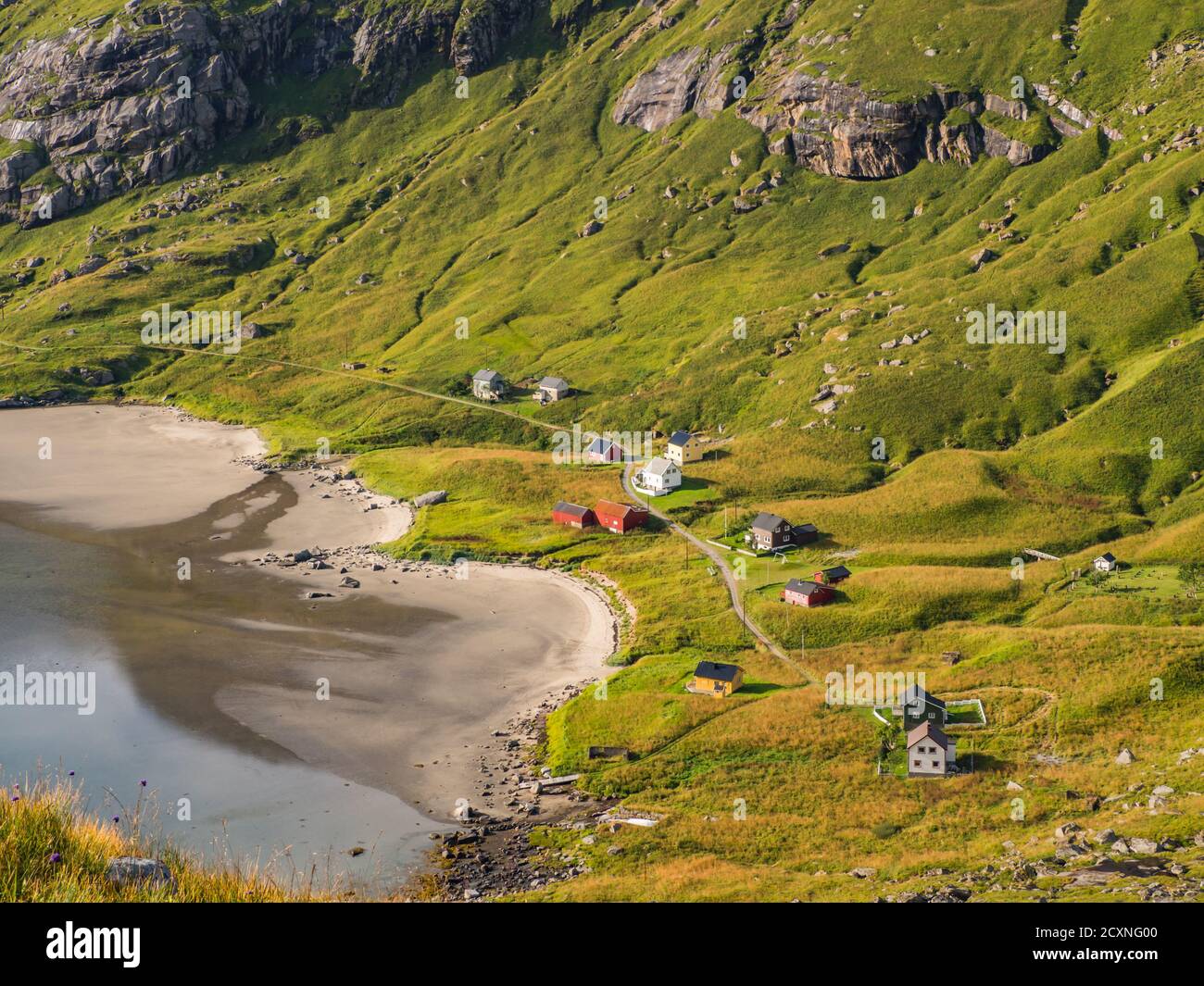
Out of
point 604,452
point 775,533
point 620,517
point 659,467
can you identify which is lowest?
point 775,533

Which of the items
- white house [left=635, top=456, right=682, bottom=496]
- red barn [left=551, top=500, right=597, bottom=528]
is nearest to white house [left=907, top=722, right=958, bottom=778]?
red barn [left=551, top=500, right=597, bottom=528]

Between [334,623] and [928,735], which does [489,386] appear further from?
[928,735]

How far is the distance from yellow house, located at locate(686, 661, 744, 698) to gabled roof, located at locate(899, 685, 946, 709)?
44.2 ft

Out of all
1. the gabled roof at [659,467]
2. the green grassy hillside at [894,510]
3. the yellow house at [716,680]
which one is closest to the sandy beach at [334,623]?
the green grassy hillside at [894,510]

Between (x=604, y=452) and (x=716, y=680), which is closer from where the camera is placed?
(x=716, y=680)

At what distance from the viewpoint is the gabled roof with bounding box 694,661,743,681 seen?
269 feet

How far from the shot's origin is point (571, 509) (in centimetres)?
12731

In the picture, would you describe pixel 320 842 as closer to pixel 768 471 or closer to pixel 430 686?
pixel 430 686

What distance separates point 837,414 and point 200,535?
8524 cm

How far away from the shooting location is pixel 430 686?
87.5 metres

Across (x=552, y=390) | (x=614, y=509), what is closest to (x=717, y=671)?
(x=614, y=509)

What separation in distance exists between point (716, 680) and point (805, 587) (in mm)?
19067

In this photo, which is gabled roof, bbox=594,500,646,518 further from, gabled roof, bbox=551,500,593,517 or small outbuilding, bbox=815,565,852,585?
small outbuilding, bbox=815,565,852,585
